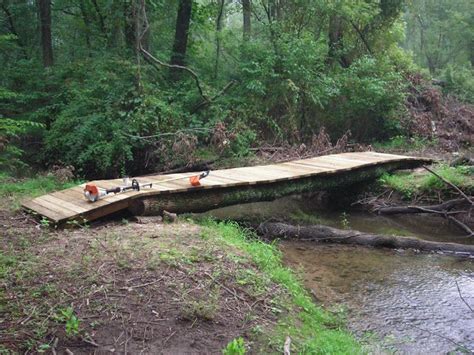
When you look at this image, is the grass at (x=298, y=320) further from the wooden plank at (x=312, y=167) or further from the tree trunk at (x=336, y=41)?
the tree trunk at (x=336, y=41)

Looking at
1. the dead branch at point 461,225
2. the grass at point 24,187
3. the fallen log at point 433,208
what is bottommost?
the dead branch at point 461,225

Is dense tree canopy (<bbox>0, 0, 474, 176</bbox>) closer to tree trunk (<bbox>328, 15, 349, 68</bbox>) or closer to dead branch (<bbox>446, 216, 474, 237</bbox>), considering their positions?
tree trunk (<bbox>328, 15, 349, 68</bbox>)

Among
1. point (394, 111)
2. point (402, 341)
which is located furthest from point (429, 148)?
point (402, 341)

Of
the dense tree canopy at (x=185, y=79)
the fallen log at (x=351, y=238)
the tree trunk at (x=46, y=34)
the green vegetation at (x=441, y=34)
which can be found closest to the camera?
the fallen log at (x=351, y=238)

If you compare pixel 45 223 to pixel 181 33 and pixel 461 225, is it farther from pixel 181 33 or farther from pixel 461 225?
pixel 181 33

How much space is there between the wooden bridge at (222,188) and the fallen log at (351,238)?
0.66m

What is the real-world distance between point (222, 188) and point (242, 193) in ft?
1.54

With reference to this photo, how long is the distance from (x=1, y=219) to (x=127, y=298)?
317 cm

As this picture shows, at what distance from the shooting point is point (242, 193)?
315 inches

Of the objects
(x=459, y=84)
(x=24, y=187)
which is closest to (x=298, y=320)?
(x=24, y=187)

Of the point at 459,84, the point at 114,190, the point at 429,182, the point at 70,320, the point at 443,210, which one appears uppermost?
the point at 459,84

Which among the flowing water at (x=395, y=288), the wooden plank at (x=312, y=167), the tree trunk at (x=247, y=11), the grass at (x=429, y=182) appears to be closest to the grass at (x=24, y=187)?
the flowing water at (x=395, y=288)

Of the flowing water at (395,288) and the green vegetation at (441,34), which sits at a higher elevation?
the green vegetation at (441,34)

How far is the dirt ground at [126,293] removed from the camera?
3.66 metres
